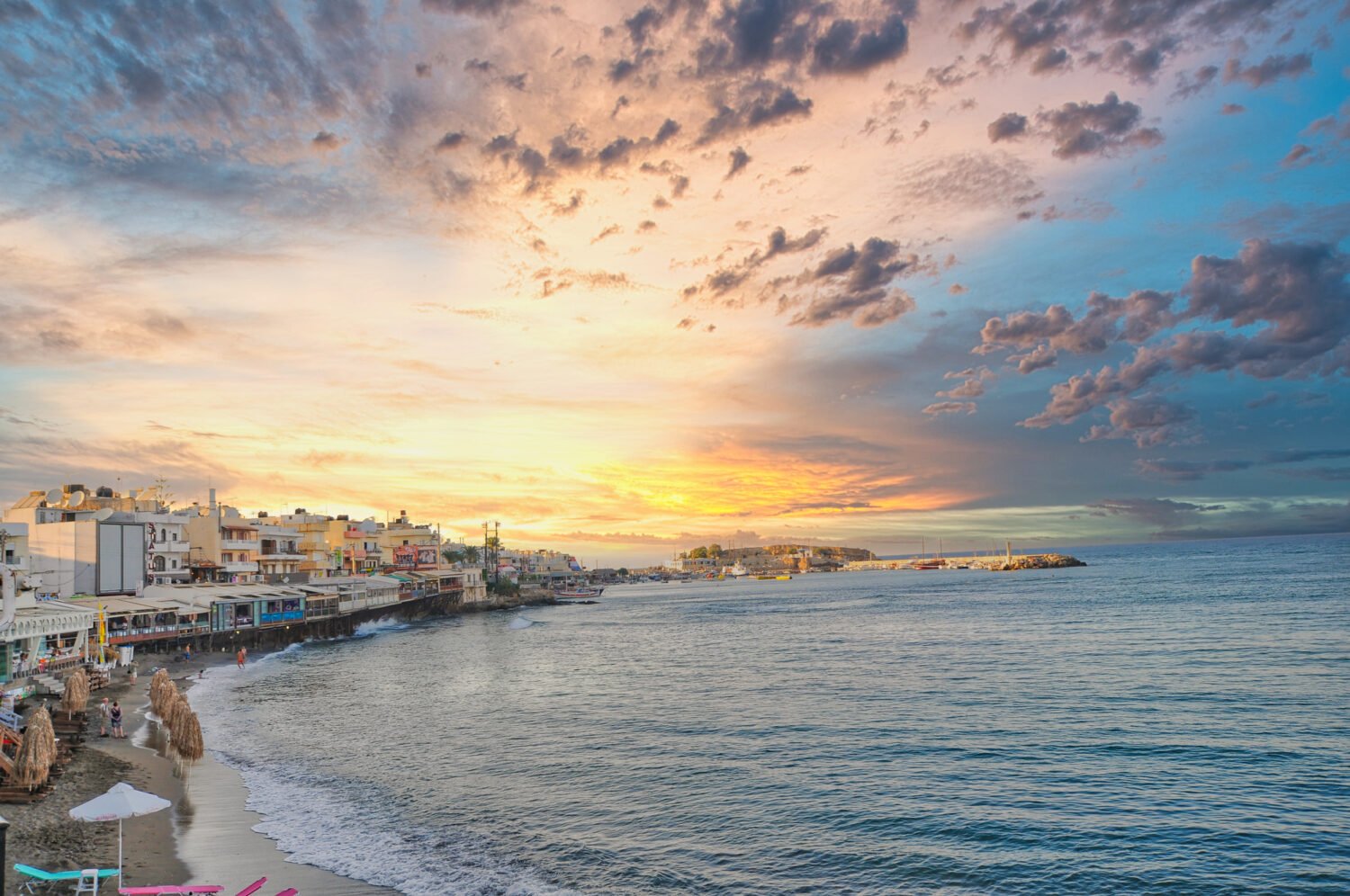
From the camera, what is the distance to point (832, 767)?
29.1 metres

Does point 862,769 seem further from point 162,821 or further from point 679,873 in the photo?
point 162,821

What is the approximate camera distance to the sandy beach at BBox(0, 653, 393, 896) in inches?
779

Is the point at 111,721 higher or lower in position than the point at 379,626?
higher

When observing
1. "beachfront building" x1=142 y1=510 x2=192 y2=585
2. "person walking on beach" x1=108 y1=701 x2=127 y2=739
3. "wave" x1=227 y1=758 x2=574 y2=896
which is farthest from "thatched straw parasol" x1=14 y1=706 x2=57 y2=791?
"beachfront building" x1=142 y1=510 x2=192 y2=585

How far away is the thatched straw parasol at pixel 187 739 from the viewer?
1207 inches

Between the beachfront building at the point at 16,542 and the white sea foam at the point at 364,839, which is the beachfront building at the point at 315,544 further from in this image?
the white sea foam at the point at 364,839

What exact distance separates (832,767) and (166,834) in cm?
2023

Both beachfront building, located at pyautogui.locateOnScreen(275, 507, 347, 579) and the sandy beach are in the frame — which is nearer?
the sandy beach

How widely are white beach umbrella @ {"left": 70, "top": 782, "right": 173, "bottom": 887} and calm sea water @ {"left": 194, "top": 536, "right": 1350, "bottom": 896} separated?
4158mm

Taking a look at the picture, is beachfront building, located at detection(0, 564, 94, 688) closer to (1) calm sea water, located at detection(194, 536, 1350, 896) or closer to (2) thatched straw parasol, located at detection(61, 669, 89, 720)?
(2) thatched straw parasol, located at detection(61, 669, 89, 720)

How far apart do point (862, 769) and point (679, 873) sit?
1044 centimetres

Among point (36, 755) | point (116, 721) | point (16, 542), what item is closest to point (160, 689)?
point (116, 721)

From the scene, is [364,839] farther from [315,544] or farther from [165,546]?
[315,544]

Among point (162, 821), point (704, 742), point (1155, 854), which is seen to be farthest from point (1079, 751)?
point (162, 821)
